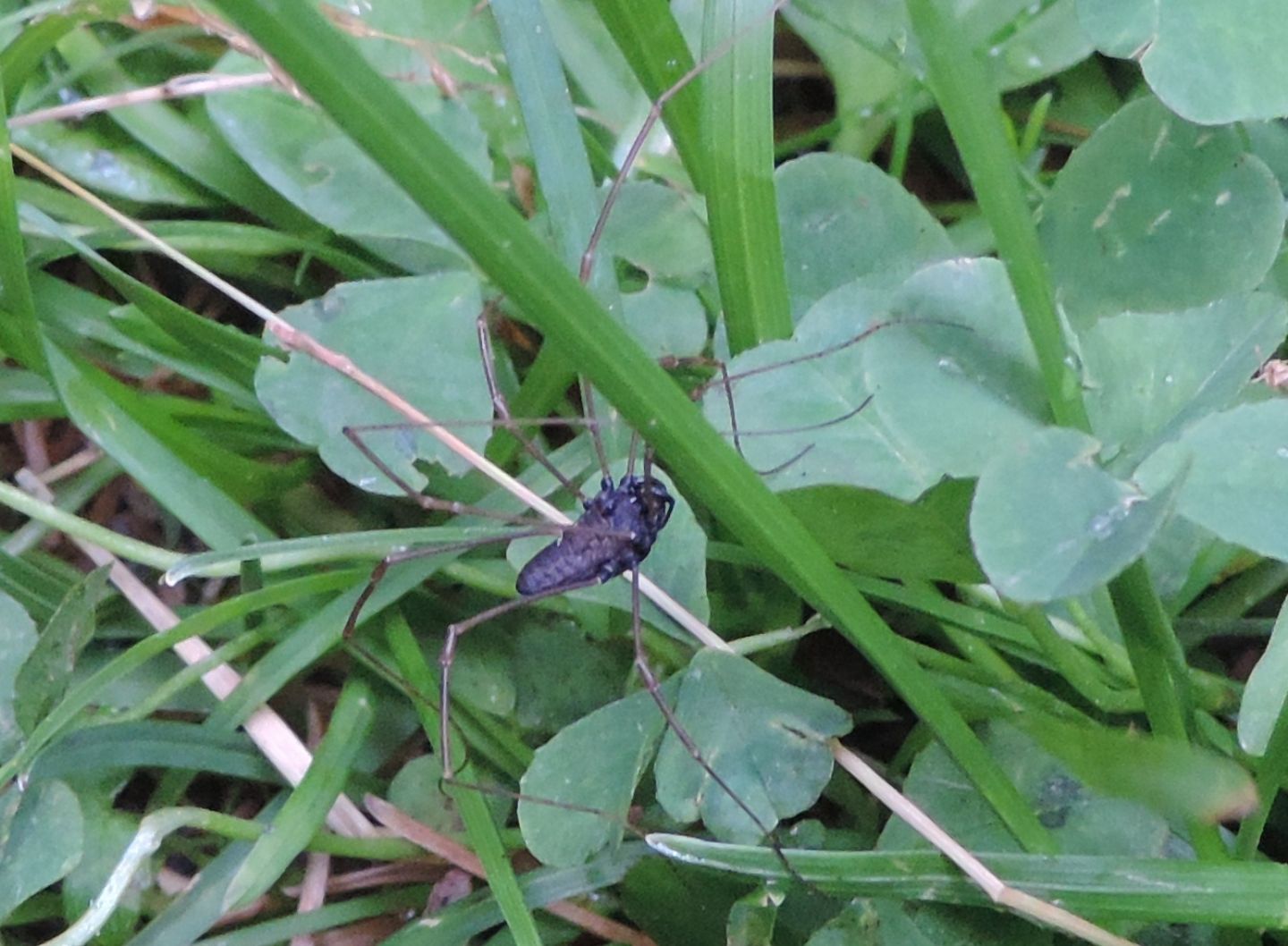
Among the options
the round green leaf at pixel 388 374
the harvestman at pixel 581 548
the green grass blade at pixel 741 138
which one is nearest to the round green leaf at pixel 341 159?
the round green leaf at pixel 388 374

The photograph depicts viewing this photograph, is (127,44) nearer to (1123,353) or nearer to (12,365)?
(12,365)

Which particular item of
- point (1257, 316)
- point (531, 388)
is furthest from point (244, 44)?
point (1257, 316)

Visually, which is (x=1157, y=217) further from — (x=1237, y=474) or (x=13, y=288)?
(x=13, y=288)

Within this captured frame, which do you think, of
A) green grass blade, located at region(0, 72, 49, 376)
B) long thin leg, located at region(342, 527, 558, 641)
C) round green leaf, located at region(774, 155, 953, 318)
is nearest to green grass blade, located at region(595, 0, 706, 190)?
round green leaf, located at region(774, 155, 953, 318)

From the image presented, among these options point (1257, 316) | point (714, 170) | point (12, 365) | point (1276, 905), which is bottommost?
point (1276, 905)

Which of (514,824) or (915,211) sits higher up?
(915,211)

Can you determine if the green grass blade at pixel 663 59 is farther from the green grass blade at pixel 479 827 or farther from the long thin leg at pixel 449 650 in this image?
the green grass blade at pixel 479 827

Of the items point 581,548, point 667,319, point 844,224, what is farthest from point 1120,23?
point 581,548
